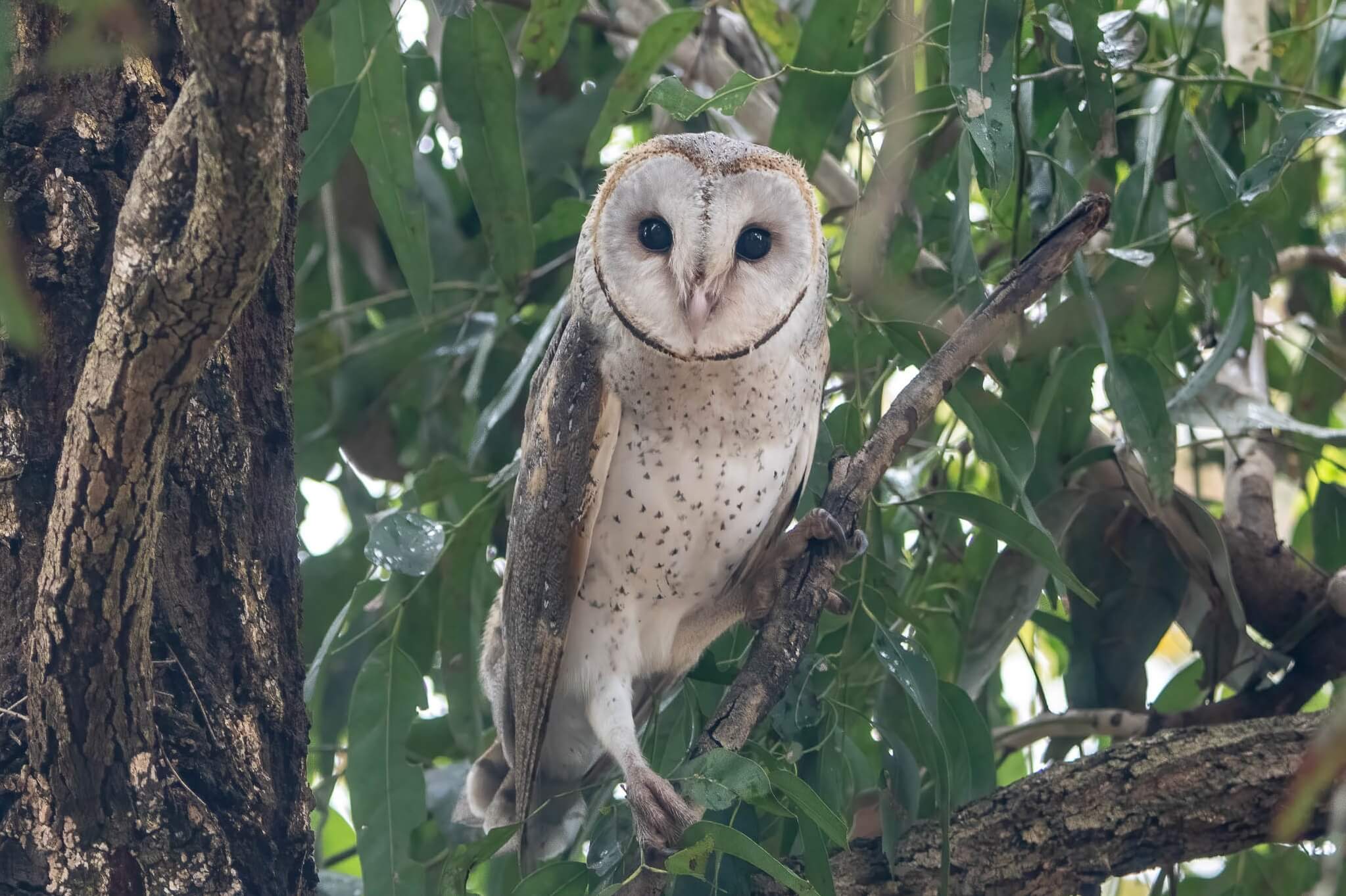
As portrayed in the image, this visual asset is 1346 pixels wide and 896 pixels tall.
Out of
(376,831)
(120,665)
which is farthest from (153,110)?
(376,831)

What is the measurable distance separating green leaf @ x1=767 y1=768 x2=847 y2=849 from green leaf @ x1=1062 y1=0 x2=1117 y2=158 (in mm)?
964

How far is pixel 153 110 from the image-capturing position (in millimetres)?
1481

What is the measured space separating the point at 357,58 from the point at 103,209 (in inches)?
24.0

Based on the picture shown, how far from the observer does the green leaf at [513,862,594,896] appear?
157 cm

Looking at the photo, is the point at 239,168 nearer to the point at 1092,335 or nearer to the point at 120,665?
the point at 120,665

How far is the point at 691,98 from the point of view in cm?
171

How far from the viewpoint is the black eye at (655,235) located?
71.5 inches

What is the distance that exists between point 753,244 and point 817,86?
324 millimetres

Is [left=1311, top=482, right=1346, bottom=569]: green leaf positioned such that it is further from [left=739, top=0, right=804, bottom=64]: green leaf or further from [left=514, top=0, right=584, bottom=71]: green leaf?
[left=514, top=0, right=584, bottom=71]: green leaf

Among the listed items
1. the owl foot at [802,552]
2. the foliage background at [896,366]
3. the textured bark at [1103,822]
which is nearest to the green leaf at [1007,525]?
the foliage background at [896,366]

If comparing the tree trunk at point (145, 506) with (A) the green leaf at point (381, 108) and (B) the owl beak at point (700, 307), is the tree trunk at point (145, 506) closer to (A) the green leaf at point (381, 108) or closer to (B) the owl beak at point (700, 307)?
(A) the green leaf at point (381, 108)

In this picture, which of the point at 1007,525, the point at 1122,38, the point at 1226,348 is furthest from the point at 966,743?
the point at 1122,38

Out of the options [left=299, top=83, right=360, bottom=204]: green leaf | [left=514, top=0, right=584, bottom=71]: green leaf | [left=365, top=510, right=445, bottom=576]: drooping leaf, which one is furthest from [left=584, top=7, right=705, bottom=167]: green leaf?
[left=365, top=510, right=445, bottom=576]: drooping leaf

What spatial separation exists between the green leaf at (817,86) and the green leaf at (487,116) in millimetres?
409
